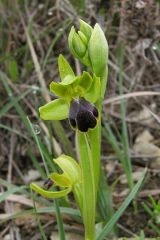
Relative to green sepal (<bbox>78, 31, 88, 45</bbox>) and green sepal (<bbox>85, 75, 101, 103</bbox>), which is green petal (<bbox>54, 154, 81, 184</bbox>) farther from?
green sepal (<bbox>78, 31, 88, 45</bbox>)

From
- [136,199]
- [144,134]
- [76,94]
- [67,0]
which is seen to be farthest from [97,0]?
[76,94]

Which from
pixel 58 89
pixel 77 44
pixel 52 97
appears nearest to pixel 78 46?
pixel 77 44

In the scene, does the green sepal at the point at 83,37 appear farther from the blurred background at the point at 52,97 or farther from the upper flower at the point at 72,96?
the blurred background at the point at 52,97

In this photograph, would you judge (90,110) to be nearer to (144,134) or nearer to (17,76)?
(144,134)

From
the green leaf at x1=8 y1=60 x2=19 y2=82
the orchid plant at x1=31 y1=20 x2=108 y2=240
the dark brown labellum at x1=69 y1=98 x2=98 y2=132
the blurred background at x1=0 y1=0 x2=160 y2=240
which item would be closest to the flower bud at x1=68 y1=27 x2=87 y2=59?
the orchid plant at x1=31 y1=20 x2=108 y2=240

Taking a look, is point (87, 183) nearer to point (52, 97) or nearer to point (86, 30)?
point (86, 30)
